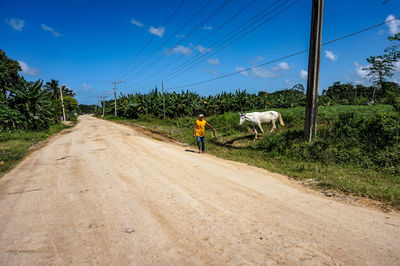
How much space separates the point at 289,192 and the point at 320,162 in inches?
137

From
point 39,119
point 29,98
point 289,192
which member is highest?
point 29,98

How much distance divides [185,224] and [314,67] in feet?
26.8

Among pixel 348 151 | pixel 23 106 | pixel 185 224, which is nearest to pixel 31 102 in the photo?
pixel 23 106

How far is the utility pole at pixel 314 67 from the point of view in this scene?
8.09 meters

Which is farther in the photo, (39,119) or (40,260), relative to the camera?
(39,119)

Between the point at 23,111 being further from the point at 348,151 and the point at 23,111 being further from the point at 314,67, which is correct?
the point at 348,151

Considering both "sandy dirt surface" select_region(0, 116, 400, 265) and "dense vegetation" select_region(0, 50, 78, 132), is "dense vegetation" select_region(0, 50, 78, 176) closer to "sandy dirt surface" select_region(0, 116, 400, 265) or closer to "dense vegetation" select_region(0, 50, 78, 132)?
"dense vegetation" select_region(0, 50, 78, 132)

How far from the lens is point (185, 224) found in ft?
10.7

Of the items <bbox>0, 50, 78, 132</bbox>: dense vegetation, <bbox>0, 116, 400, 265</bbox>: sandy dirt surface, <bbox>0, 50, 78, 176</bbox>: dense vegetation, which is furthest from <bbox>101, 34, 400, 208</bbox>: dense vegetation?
<bbox>0, 50, 78, 132</bbox>: dense vegetation

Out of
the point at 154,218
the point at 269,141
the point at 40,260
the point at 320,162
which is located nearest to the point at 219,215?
the point at 154,218

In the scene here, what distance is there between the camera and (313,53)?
834 centimetres

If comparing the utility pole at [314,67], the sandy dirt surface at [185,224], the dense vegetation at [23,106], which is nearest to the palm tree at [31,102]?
the dense vegetation at [23,106]

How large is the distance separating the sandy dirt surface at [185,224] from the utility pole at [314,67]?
4553 mm

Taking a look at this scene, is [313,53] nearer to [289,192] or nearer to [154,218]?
[289,192]
